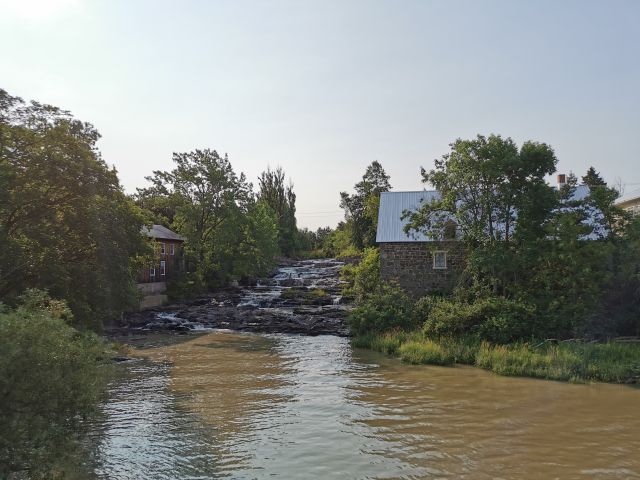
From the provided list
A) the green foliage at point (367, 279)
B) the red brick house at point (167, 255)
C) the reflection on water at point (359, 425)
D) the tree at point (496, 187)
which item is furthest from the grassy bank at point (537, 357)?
the red brick house at point (167, 255)

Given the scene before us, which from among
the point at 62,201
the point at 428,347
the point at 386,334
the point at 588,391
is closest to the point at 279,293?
the point at 386,334

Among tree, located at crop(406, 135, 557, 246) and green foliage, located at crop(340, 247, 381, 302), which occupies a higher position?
tree, located at crop(406, 135, 557, 246)

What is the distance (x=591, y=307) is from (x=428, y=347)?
20.9ft

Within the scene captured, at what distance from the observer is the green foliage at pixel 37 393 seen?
21.2ft

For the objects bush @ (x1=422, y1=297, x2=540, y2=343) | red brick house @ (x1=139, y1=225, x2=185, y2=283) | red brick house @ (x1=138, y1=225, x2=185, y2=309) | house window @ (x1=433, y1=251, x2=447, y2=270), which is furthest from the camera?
red brick house @ (x1=139, y1=225, x2=185, y2=283)

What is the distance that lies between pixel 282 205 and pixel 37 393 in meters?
→ 71.2

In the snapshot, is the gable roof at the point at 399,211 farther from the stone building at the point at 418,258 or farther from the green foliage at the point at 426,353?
the green foliage at the point at 426,353

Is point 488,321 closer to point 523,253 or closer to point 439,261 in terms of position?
point 523,253

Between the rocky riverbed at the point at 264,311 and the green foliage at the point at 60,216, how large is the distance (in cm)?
1129

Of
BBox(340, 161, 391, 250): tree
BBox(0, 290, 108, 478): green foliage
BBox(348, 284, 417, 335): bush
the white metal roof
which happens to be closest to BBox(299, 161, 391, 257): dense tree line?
BBox(340, 161, 391, 250): tree

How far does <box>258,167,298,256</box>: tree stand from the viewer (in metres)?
74.2

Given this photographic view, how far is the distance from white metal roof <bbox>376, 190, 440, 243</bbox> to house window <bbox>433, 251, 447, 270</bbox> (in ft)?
3.17

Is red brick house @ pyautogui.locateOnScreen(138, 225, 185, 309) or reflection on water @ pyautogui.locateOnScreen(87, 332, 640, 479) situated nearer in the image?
reflection on water @ pyautogui.locateOnScreen(87, 332, 640, 479)

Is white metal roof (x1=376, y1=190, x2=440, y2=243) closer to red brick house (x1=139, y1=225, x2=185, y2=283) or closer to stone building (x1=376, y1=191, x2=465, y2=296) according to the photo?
stone building (x1=376, y1=191, x2=465, y2=296)
